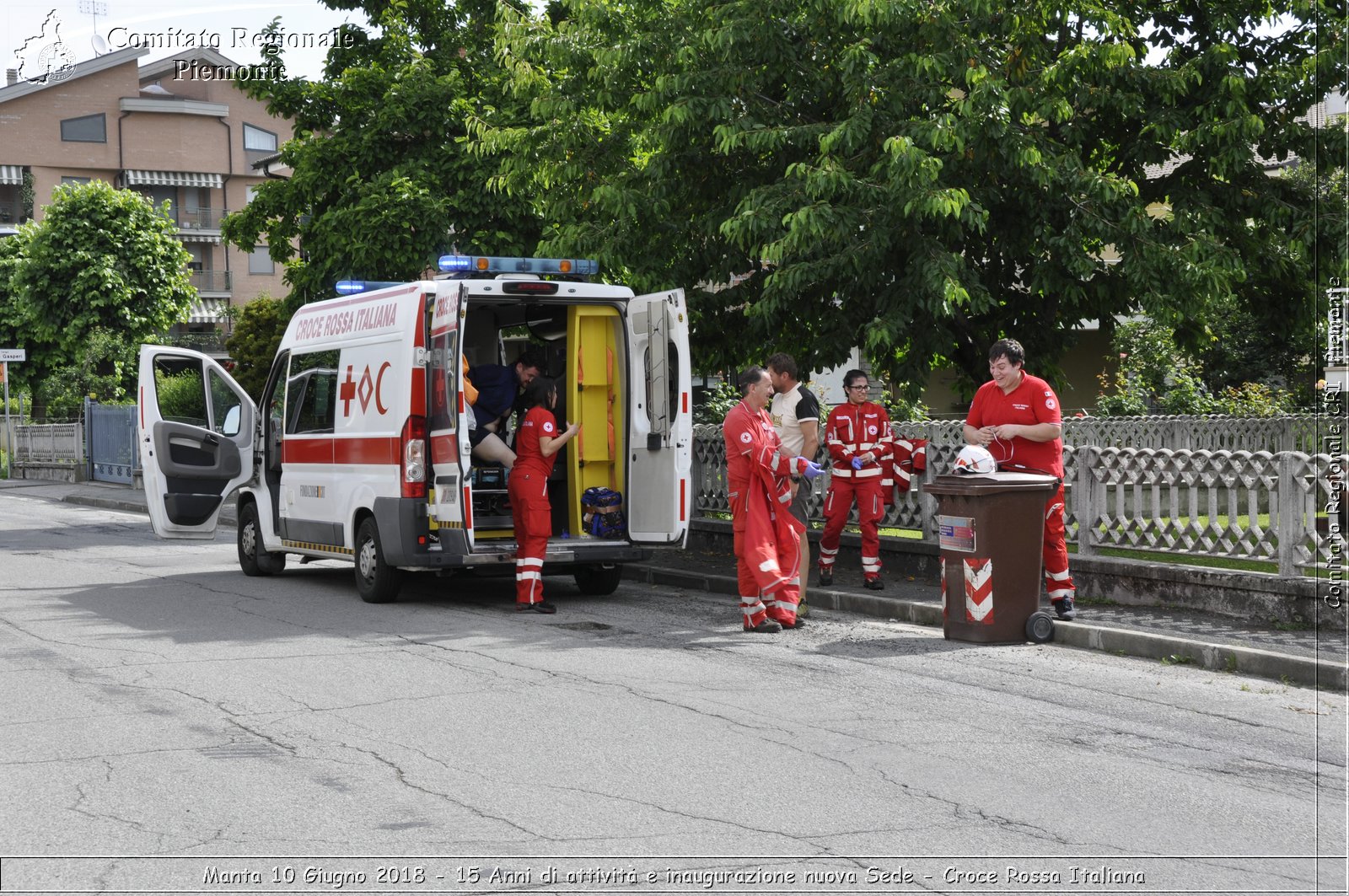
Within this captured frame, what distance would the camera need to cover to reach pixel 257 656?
30.3 feet

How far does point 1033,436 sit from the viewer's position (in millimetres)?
9844

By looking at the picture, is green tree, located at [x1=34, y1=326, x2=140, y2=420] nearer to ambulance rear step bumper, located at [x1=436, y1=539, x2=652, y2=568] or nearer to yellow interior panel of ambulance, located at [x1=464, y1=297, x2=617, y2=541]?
yellow interior panel of ambulance, located at [x1=464, y1=297, x2=617, y2=541]

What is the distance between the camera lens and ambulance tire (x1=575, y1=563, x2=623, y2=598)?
12664 millimetres

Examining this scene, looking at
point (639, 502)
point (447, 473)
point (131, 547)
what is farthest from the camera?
point (131, 547)

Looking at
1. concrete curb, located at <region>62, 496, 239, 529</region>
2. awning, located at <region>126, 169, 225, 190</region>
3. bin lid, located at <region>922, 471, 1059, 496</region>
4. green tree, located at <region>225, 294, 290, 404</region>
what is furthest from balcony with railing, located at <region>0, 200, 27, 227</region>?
bin lid, located at <region>922, 471, 1059, 496</region>

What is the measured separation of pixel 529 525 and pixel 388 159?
13151mm

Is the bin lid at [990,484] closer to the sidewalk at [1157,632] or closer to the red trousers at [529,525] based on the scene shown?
the sidewalk at [1157,632]

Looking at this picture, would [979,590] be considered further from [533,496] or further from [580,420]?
[580,420]

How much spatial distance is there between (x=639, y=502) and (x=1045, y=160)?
15.4 ft

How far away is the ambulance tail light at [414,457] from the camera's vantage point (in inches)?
447

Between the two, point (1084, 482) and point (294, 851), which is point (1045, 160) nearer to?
point (1084, 482)

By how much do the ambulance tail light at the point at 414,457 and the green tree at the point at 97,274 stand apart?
31.7 metres

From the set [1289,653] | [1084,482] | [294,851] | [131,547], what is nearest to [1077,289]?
[1084,482]

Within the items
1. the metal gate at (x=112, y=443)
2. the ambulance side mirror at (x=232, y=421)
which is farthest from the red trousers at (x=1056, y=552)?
the metal gate at (x=112, y=443)
